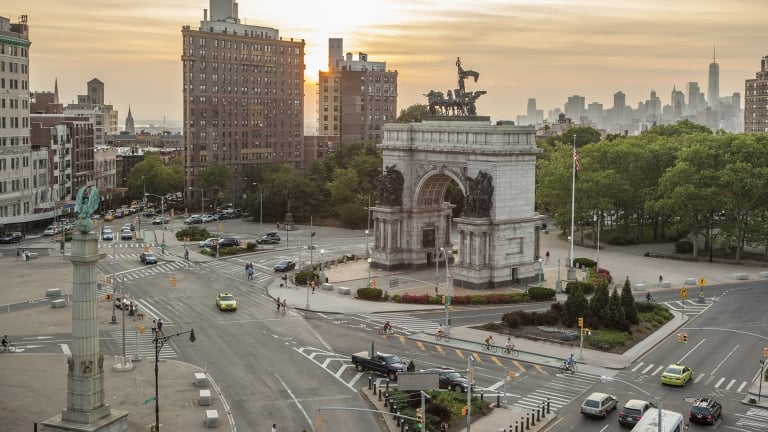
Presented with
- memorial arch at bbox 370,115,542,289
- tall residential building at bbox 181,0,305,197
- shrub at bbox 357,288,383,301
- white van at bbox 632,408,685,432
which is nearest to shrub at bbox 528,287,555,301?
memorial arch at bbox 370,115,542,289

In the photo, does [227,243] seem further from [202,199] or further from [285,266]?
Answer: [202,199]

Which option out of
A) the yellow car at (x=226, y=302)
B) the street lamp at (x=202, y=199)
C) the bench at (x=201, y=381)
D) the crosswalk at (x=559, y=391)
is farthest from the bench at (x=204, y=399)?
the street lamp at (x=202, y=199)

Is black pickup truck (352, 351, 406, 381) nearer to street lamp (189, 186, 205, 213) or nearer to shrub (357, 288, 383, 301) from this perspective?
shrub (357, 288, 383, 301)

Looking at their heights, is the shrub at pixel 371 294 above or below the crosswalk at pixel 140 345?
above

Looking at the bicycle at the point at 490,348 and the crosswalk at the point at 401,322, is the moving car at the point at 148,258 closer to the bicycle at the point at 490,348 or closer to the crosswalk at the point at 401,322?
the crosswalk at the point at 401,322

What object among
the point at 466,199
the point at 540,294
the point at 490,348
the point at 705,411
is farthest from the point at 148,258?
the point at 705,411

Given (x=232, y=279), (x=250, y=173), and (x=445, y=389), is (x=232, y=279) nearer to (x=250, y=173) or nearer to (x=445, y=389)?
(x=445, y=389)
